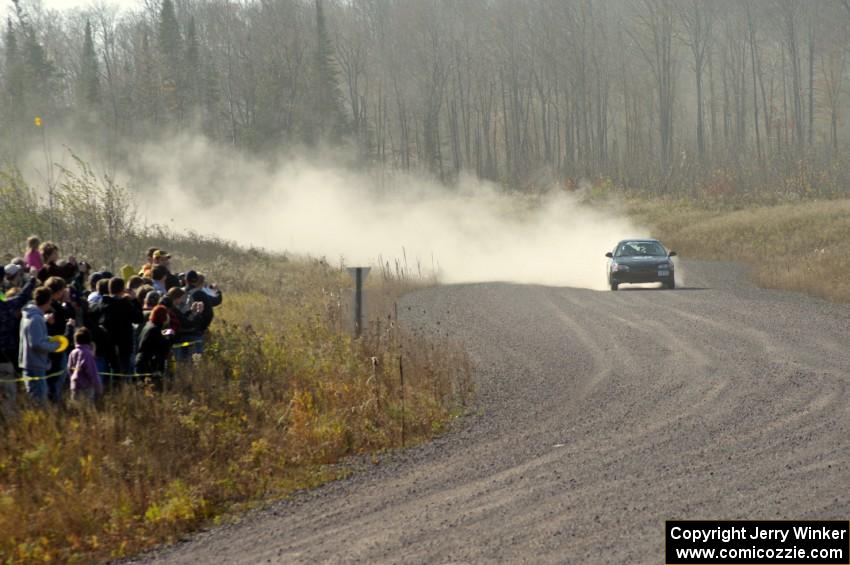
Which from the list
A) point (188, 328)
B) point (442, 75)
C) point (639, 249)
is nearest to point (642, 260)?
point (639, 249)

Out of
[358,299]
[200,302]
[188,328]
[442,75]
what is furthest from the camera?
[442,75]

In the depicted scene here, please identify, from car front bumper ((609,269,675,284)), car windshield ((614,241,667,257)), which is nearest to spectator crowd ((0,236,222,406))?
car front bumper ((609,269,675,284))

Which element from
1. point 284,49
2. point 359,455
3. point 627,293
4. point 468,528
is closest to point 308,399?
point 359,455

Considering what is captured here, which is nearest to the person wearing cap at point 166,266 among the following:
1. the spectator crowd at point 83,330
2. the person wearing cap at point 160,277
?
the person wearing cap at point 160,277

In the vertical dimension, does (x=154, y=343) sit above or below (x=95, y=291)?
below

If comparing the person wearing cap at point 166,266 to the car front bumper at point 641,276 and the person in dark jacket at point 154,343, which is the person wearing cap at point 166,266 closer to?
the person in dark jacket at point 154,343

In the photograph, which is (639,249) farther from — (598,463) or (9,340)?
(9,340)

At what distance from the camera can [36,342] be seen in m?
11.9

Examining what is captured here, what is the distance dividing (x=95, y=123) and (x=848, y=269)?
68.6 metres

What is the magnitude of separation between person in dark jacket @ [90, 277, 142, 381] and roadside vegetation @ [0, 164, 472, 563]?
482mm

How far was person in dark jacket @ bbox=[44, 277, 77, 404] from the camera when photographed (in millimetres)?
12617

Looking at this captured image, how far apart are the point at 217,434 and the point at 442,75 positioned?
294ft

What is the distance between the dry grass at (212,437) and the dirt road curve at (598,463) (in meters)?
0.71

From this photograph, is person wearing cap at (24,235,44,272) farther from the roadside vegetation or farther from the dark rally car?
the dark rally car
